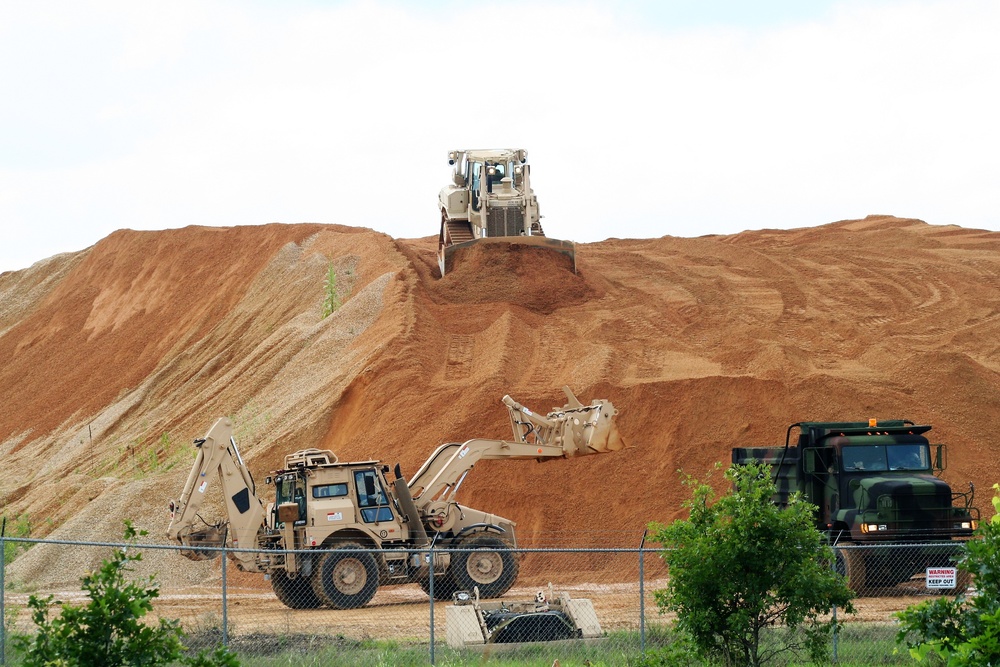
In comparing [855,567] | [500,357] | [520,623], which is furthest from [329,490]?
[500,357]

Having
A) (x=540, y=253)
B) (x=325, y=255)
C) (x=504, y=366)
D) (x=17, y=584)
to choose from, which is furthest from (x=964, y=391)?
(x=325, y=255)

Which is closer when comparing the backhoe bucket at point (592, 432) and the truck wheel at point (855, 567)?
the truck wheel at point (855, 567)

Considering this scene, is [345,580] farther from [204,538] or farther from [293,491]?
[204,538]

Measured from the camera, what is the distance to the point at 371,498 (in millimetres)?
20641

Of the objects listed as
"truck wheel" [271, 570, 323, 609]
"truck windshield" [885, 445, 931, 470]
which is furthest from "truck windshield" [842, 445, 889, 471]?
"truck wheel" [271, 570, 323, 609]

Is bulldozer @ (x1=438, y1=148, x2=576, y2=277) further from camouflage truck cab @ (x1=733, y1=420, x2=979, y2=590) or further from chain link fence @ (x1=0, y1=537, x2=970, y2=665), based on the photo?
camouflage truck cab @ (x1=733, y1=420, x2=979, y2=590)

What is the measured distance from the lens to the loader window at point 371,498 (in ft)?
67.5

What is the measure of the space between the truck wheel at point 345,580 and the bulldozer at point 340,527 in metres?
0.02

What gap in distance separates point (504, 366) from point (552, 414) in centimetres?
682

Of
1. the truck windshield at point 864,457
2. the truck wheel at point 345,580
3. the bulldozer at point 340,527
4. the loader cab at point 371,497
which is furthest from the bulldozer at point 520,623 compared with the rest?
the truck windshield at point 864,457

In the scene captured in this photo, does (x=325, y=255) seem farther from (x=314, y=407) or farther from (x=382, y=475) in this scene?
(x=382, y=475)

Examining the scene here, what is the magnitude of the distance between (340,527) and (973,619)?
45.4 feet

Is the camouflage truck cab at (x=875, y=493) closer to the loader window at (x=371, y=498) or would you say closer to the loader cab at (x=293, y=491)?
the loader window at (x=371, y=498)

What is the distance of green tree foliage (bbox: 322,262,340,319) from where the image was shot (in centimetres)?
4006
